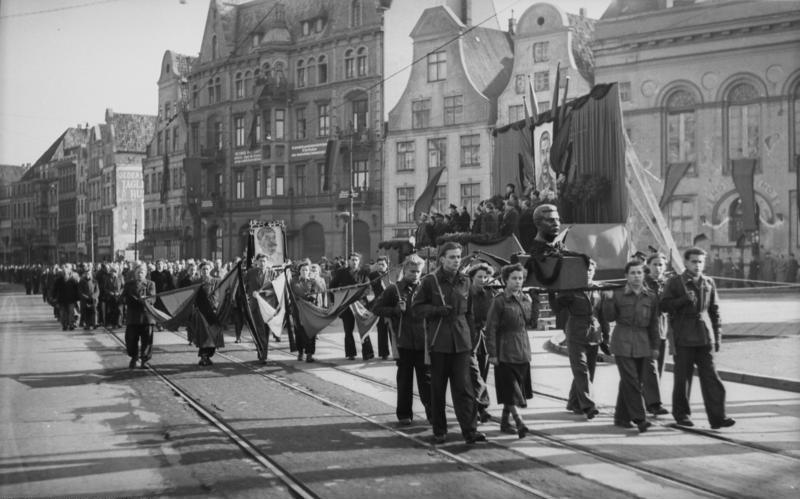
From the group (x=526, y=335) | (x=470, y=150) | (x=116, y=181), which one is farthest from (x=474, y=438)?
(x=116, y=181)

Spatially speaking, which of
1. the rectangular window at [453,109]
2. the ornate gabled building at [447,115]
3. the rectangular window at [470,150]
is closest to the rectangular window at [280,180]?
the ornate gabled building at [447,115]

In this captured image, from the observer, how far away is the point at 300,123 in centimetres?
5578

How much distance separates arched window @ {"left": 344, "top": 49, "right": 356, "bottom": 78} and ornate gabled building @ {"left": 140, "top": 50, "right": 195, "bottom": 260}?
10556 mm

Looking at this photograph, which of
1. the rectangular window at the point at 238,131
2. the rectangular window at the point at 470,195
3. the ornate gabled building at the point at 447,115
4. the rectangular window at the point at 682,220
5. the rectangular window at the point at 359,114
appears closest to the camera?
the rectangular window at the point at 682,220

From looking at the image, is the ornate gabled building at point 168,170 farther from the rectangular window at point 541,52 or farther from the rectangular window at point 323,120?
the rectangular window at point 541,52

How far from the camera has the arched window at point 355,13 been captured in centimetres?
5225

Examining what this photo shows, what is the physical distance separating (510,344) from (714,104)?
1277 inches

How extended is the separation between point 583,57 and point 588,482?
4083 centimetres

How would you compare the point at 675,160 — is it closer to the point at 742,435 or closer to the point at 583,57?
the point at 583,57

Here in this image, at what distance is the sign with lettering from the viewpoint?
53.7 metres

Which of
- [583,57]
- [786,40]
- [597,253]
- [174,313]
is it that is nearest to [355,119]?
[583,57]

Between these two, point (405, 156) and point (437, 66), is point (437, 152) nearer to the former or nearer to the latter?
point (405, 156)

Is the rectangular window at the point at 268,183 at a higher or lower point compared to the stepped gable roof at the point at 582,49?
lower

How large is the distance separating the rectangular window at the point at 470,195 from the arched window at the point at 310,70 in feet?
44.5
